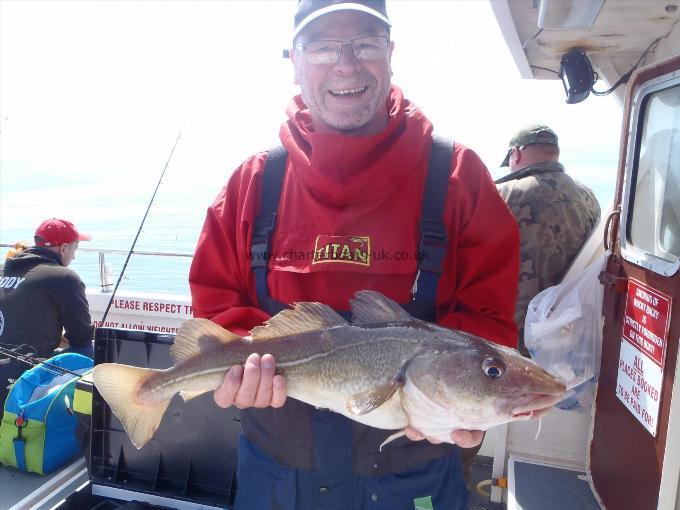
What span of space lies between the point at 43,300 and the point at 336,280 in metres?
4.64

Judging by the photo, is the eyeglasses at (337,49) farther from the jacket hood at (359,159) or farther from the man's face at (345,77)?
the jacket hood at (359,159)

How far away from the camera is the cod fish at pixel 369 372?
1.67m

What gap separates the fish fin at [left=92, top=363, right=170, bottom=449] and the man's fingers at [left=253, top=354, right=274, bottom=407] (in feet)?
1.57

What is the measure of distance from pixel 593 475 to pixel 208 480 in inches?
101

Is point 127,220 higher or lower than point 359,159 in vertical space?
lower

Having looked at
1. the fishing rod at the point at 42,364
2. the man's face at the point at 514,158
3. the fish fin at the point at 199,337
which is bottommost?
the fishing rod at the point at 42,364

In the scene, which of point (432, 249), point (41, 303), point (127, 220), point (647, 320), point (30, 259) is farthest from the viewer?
point (127, 220)

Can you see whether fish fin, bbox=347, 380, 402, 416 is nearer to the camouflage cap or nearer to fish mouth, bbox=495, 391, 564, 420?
fish mouth, bbox=495, 391, 564, 420

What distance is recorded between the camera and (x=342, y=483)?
2.06 metres

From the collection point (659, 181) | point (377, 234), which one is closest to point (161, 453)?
point (377, 234)

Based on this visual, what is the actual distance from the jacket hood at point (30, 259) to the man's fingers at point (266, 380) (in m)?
4.93

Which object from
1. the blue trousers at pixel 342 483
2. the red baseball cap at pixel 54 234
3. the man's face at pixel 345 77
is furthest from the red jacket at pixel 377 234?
the red baseball cap at pixel 54 234

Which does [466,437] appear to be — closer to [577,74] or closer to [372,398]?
[372,398]

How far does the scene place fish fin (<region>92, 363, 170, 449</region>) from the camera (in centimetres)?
208
